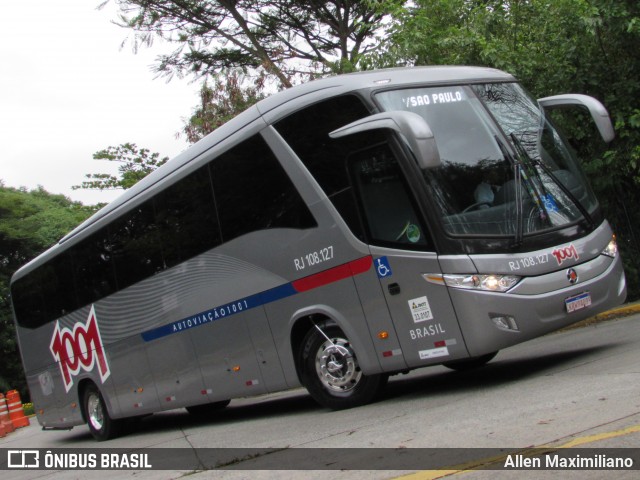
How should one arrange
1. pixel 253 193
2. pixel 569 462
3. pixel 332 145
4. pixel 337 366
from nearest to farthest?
pixel 569 462 < pixel 332 145 < pixel 337 366 < pixel 253 193

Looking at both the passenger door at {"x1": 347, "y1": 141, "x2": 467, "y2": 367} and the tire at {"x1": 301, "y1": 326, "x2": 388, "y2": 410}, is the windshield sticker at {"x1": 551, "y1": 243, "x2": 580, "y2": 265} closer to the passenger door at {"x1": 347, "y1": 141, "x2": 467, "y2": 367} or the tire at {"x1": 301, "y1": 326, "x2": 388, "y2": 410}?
the passenger door at {"x1": 347, "y1": 141, "x2": 467, "y2": 367}

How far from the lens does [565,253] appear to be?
8.11m

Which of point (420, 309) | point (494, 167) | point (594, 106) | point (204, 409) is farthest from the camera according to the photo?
point (204, 409)

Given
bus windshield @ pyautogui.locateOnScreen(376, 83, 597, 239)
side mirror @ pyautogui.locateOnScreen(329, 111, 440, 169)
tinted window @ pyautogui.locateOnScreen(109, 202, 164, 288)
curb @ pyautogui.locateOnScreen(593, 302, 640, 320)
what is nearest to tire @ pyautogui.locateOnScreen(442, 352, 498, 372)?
bus windshield @ pyautogui.locateOnScreen(376, 83, 597, 239)

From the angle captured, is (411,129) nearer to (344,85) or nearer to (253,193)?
(344,85)

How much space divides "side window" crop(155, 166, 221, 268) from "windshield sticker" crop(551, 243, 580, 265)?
418 centimetres

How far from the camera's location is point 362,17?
20844 millimetres

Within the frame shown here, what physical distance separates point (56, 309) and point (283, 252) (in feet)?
22.5

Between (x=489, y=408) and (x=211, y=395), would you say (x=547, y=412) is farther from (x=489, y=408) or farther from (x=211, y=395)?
(x=211, y=395)

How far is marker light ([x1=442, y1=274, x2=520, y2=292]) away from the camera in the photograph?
769cm

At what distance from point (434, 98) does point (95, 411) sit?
870cm

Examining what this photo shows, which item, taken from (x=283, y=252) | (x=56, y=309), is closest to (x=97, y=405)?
(x=56, y=309)

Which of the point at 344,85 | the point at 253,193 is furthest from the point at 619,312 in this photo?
the point at 344,85

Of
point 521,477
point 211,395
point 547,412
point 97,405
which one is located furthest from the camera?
point 97,405
